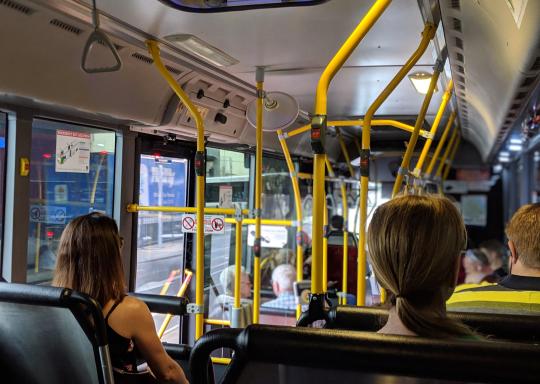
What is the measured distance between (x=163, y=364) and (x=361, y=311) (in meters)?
0.89

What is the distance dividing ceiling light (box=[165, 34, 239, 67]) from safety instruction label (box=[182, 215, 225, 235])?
1.02 meters

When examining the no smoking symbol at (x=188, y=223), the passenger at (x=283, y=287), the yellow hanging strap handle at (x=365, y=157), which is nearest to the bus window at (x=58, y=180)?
the no smoking symbol at (x=188, y=223)

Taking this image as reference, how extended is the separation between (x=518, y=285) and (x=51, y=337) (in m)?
1.78

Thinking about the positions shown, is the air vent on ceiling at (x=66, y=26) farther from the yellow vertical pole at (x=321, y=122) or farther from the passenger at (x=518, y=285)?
the passenger at (x=518, y=285)

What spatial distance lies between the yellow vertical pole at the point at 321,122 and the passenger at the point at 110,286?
0.82 metres

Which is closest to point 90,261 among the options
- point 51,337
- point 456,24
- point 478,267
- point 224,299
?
point 51,337

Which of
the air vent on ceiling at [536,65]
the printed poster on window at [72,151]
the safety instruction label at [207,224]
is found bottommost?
the safety instruction label at [207,224]

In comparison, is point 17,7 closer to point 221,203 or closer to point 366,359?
point 366,359

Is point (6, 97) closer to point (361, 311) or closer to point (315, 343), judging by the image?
point (361, 311)

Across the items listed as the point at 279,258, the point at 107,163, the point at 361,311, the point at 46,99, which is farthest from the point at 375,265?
the point at 279,258

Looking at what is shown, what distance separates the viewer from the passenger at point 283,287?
19.3 feet

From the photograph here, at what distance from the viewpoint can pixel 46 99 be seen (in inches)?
108

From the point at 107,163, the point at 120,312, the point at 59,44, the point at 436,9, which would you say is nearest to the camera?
the point at 120,312

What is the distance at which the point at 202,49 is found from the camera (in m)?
3.09
